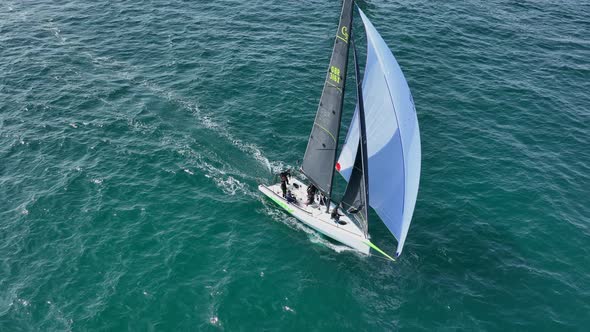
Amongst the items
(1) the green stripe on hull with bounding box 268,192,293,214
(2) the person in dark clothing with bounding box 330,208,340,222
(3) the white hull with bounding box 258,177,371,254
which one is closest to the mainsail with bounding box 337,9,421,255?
(3) the white hull with bounding box 258,177,371,254

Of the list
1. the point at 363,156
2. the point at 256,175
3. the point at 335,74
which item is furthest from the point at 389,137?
the point at 256,175

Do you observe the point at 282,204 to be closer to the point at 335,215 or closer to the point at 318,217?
the point at 318,217

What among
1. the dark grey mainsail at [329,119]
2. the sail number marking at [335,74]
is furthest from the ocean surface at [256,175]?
the sail number marking at [335,74]

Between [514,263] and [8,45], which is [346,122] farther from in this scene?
[8,45]

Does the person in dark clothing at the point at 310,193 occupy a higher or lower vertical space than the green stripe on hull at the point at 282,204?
higher

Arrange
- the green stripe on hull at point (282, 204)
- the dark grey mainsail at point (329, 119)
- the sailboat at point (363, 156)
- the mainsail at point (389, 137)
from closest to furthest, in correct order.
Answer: the mainsail at point (389, 137)
the sailboat at point (363, 156)
the dark grey mainsail at point (329, 119)
the green stripe on hull at point (282, 204)

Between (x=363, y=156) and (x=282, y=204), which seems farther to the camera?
(x=282, y=204)

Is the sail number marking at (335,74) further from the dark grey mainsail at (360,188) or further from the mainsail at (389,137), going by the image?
the mainsail at (389,137)

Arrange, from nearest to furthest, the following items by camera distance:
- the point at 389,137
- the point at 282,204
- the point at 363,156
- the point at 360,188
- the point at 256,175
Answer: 1. the point at 389,137
2. the point at 363,156
3. the point at 360,188
4. the point at 282,204
5. the point at 256,175
